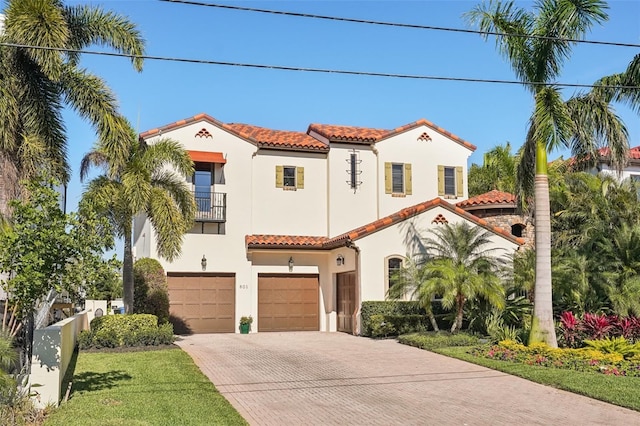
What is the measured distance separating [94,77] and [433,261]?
11357 mm

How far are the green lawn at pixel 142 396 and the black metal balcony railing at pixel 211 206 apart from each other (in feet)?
32.5

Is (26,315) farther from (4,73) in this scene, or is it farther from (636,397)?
(636,397)

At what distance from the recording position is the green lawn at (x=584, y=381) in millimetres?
11602

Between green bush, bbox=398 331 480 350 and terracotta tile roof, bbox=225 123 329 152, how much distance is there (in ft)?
33.7

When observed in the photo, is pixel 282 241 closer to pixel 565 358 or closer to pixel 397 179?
pixel 397 179

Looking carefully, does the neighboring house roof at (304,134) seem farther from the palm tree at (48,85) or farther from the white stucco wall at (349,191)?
the palm tree at (48,85)

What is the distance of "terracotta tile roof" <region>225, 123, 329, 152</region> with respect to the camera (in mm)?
26969

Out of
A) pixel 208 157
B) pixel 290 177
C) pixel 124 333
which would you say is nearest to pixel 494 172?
pixel 290 177

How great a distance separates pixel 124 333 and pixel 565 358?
11.8 metres

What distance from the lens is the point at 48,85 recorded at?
54.5ft

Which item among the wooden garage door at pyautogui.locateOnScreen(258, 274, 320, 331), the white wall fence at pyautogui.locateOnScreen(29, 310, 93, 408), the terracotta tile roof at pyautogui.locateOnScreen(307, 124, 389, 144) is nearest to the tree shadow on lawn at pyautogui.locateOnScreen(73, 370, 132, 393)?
the white wall fence at pyautogui.locateOnScreen(29, 310, 93, 408)

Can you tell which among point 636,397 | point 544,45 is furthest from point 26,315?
point 544,45

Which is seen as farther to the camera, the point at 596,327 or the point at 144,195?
the point at 144,195

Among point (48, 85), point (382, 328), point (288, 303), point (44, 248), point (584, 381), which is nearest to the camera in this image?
point (44, 248)
